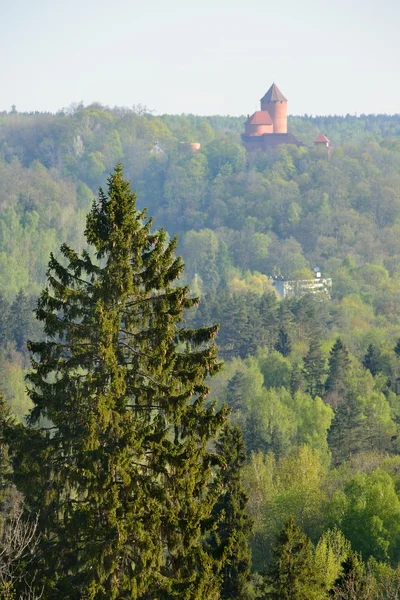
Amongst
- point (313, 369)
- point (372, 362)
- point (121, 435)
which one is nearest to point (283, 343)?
point (372, 362)

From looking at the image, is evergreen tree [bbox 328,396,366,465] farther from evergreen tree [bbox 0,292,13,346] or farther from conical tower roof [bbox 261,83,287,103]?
conical tower roof [bbox 261,83,287,103]

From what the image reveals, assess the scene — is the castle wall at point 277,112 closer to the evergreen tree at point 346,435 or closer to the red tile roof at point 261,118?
the red tile roof at point 261,118

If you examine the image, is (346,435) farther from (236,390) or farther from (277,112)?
(277,112)

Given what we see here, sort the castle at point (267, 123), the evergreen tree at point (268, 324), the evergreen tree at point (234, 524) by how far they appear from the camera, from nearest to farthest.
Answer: the evergreen tree at point (234, 524) < the evergreen tree at point (268, 324) < the castle at point (267, 123)

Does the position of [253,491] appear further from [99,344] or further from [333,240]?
[333,240]

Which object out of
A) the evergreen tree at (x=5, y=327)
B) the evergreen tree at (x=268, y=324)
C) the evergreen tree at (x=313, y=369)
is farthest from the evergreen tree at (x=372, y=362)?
the evergreen tree at (x=5, y=327)

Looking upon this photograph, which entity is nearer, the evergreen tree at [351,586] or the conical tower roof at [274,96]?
the evergreen tree at [351,586]
